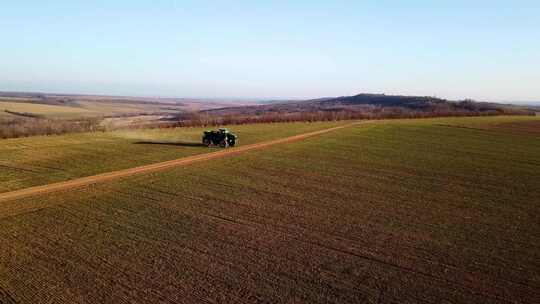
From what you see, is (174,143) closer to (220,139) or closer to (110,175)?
(220,139)

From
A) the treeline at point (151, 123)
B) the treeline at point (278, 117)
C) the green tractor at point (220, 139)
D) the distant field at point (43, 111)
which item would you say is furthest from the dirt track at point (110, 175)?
the distant field at point (43, 111)

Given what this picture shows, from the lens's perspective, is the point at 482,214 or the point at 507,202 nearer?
the point at 482,214

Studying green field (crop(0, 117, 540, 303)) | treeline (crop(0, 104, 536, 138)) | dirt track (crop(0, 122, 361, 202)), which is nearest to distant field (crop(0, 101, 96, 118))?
treeline (crop(0, 104, 536, 138))

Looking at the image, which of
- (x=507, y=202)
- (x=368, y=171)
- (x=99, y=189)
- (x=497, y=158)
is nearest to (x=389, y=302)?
(x=507, y=202)

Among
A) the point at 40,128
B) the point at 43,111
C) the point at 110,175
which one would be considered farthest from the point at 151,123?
the point at 43,111

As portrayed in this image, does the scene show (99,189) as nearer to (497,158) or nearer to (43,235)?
(43,235)

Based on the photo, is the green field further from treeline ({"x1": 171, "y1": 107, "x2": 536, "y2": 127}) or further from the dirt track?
treeline ({"x1": 171, "y1": 107, "x2": 536, "y2": 127})
